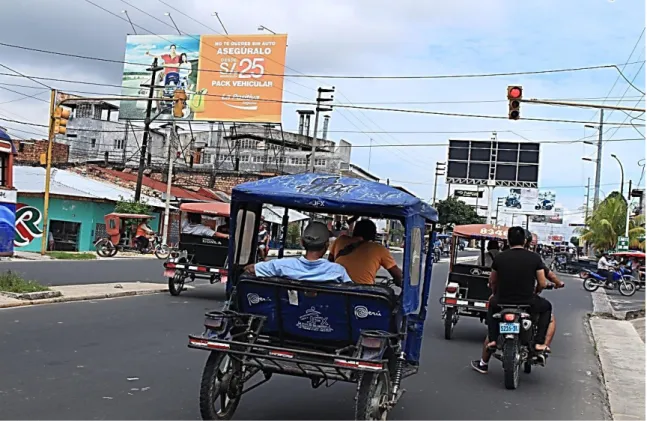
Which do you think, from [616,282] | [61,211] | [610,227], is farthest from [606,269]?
[61,211]

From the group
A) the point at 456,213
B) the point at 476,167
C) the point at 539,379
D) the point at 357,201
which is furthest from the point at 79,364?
the point at 456,213

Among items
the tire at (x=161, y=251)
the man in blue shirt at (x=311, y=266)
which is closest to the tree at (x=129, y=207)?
the tire at (x=161, y=251)

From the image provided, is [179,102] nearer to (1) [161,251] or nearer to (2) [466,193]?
(1) [161,251]

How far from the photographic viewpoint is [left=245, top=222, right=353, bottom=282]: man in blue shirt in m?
6.51

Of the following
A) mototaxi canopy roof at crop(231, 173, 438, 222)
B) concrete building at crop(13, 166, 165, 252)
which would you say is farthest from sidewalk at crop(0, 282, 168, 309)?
concrete building at crop(13, 166, 165, 252)

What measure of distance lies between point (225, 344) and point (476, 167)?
4825 centimetres

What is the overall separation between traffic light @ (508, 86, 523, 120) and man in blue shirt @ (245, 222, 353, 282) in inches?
629

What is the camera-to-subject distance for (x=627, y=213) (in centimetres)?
5059

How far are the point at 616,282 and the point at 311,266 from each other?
30.0 meters

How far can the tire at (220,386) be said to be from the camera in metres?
6.23

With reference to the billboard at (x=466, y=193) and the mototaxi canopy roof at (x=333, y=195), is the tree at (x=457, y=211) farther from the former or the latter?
the mototaxi canopy roof at (x=333, y=195)

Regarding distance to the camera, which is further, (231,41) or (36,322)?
(231,41)

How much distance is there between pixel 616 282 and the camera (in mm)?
33594

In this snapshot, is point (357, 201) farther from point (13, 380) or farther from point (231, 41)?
point (231, 41)
